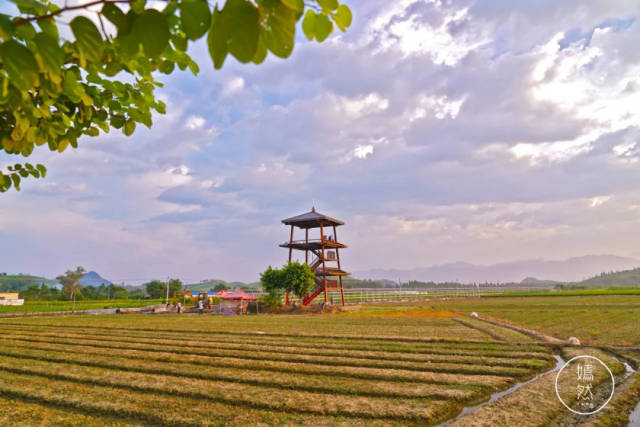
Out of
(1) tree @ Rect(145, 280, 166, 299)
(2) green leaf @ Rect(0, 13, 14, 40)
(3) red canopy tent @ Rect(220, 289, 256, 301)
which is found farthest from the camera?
(1) tree @ Rect(145, 280, 166, 299)

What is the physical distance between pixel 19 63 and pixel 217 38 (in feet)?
2.24

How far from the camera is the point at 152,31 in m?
0.94

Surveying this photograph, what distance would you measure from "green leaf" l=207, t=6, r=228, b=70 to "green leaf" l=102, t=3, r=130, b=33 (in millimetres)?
296

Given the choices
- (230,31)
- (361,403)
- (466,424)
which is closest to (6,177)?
(230,31)

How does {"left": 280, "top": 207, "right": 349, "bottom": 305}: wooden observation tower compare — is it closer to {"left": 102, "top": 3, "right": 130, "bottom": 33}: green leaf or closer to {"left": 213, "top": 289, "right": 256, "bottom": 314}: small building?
{"left": 213, "top": 289, "right": 256, "bottom": 314}: small building

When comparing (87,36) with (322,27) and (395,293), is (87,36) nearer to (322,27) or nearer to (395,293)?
(322,27)

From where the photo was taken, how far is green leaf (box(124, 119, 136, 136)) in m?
A: 2.70

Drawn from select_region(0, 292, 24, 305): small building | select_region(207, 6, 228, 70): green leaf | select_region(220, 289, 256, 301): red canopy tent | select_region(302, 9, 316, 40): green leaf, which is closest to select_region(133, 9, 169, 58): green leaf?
select_region(207, 6, 228, 70): green leaf

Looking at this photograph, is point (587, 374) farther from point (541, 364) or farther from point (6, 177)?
point (6, 177)

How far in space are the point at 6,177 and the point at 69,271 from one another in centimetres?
7275

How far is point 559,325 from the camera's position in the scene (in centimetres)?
1645

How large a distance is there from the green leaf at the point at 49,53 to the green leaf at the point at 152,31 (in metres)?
0.32

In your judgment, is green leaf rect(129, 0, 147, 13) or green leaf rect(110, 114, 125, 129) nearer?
green leaf rect(129, 0, 147, 13)

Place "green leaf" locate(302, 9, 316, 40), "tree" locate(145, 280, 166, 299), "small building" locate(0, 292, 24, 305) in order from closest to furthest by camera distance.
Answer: "green leaf" locate(302, 9, 316, 40) → "small building" locate(0, 292, 24, 305) → "tree" locate(145, 280, 166, 299)
